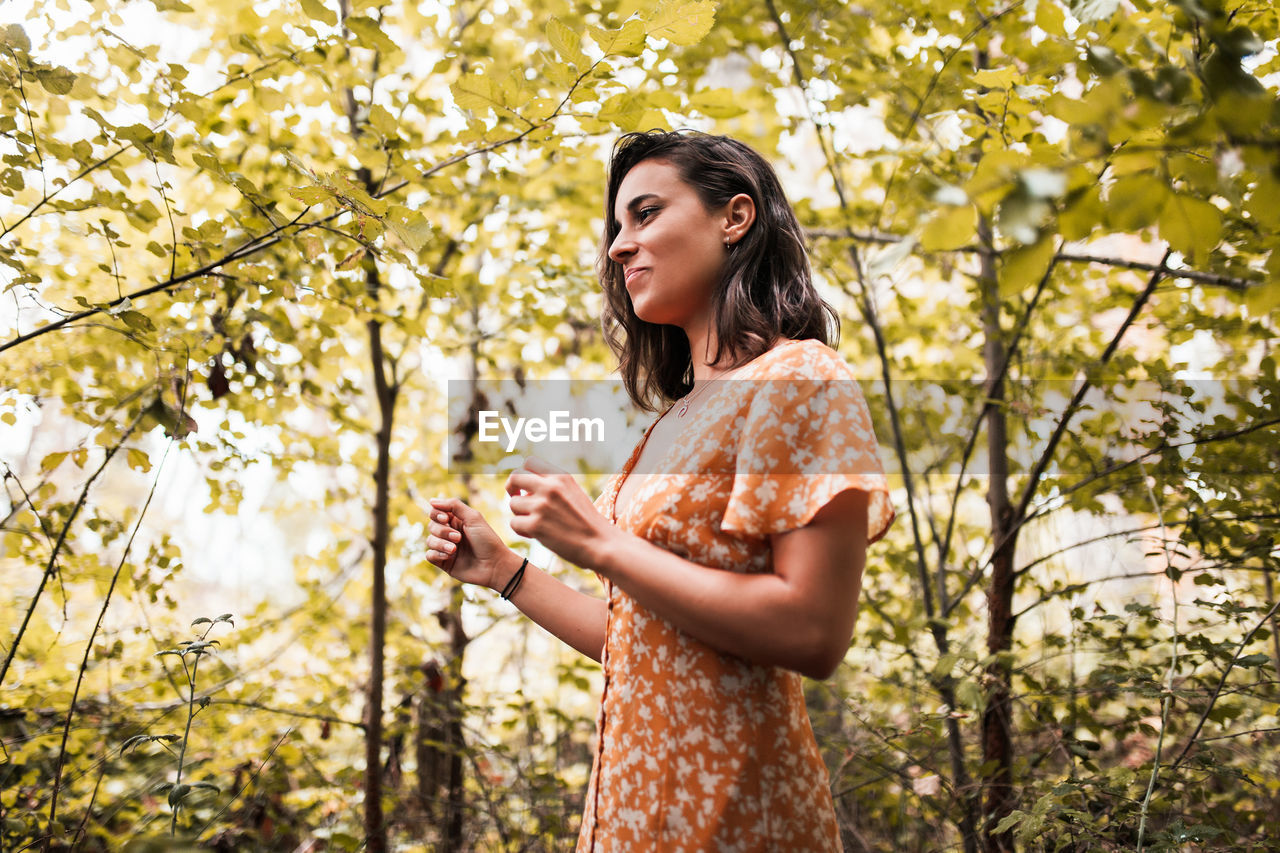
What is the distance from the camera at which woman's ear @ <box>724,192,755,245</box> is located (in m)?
1.36

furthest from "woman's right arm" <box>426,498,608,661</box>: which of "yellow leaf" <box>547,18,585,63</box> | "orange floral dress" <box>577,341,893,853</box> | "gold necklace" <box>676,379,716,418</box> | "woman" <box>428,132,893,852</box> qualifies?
"yellow leaf" <box>547,18,585,63</box>

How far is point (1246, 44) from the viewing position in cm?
61

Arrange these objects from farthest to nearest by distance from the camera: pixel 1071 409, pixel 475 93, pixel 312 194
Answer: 1. pixel 1071 409
2. pixel 475 93
3. pixel 312 194

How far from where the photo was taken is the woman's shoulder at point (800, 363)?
3.54 feet

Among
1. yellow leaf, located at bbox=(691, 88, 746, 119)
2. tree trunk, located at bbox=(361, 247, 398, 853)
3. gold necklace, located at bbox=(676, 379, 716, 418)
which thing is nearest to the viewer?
gold necklace, located at bbox=(676, 379, 716, 418)

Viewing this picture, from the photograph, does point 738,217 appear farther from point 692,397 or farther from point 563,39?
point 563,39

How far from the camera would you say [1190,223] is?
0.66 meters

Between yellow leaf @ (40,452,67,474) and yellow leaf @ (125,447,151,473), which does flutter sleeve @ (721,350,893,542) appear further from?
yellow leaf @ (40,452,67,474)

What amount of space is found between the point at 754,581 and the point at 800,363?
1.08 ft

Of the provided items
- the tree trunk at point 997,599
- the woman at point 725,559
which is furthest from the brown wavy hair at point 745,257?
the tree trunk at point 997,599

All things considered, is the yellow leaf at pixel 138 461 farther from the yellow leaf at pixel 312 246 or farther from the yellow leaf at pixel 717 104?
the yellow leaf at pixel 717 104

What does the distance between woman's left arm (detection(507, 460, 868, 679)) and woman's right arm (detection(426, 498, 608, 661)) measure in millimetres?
416

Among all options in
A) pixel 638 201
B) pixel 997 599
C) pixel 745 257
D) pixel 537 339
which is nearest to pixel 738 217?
pixel 745 257

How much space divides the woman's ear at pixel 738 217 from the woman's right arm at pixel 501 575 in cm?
70
